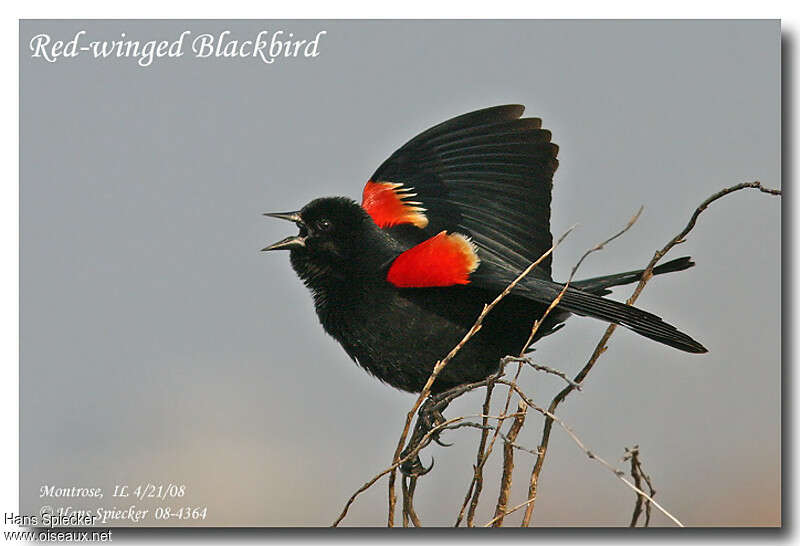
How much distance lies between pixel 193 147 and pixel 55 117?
0.30 metres

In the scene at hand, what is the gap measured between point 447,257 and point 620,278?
31 cm

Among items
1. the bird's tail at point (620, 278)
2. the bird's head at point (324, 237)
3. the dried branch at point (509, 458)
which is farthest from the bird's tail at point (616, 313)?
the bird's head at point (324, 237)

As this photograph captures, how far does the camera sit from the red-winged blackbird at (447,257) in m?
1.68

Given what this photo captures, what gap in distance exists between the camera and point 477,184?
1.96 metres

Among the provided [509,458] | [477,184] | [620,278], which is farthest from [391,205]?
[509,458]

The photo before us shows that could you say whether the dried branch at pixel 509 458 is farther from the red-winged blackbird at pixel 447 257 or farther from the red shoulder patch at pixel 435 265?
the red shoulder patch at pixel 435 265

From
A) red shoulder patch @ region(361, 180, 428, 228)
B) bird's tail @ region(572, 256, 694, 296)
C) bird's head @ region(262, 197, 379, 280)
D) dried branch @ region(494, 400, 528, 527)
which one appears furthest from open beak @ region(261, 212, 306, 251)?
dried branch @ region(494, 400, 528, 527)

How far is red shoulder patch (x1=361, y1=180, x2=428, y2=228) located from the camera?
76.2 inches

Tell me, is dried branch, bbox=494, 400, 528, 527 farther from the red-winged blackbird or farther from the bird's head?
the bird's head

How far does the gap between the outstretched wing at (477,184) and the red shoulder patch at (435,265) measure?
A: 14cm

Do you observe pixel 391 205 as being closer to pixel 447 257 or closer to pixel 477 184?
pixel 477 184

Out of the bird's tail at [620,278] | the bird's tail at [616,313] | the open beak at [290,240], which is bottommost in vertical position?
the bird's tail at [616,313]
